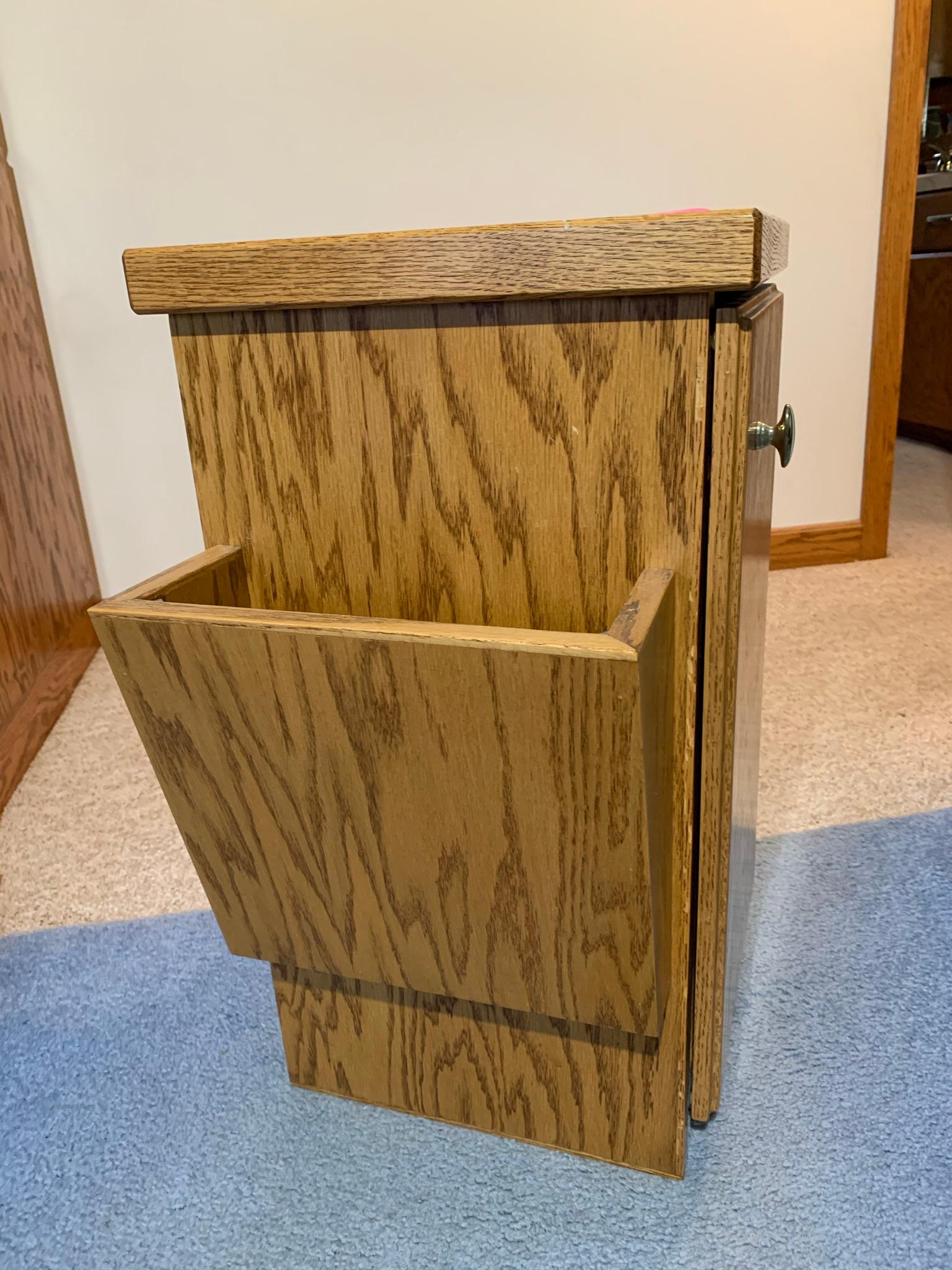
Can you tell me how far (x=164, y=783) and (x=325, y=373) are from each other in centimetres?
30

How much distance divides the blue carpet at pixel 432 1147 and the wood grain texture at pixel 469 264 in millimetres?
645

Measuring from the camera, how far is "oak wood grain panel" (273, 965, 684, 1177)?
72 centimetres

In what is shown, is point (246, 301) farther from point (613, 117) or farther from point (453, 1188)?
point (613, 117)

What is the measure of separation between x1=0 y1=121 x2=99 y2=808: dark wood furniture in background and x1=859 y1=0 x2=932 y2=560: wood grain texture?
1.58 meters

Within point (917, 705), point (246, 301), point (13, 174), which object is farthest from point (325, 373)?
point (13, 174)

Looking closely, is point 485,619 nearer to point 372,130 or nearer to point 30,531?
point 30,531

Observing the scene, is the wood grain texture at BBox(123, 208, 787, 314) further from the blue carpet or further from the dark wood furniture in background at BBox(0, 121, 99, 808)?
the dark wood furniture in background at BBox(0, 121, 99, 808)

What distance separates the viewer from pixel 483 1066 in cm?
76

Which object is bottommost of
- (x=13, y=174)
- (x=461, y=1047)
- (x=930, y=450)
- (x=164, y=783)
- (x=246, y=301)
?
(x=930, y=450)

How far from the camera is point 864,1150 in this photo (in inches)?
29.2

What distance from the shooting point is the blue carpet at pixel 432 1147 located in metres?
0.69

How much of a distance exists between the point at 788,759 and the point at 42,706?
1.15 metres

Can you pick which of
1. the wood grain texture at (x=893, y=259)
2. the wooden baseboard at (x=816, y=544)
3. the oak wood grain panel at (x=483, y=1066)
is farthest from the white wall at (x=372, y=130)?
the oak wood grain panel at (x=483, y=1066)

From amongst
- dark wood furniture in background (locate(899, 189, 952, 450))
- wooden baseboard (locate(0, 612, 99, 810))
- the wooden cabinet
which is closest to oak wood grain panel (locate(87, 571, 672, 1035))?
the wooden cabinet
